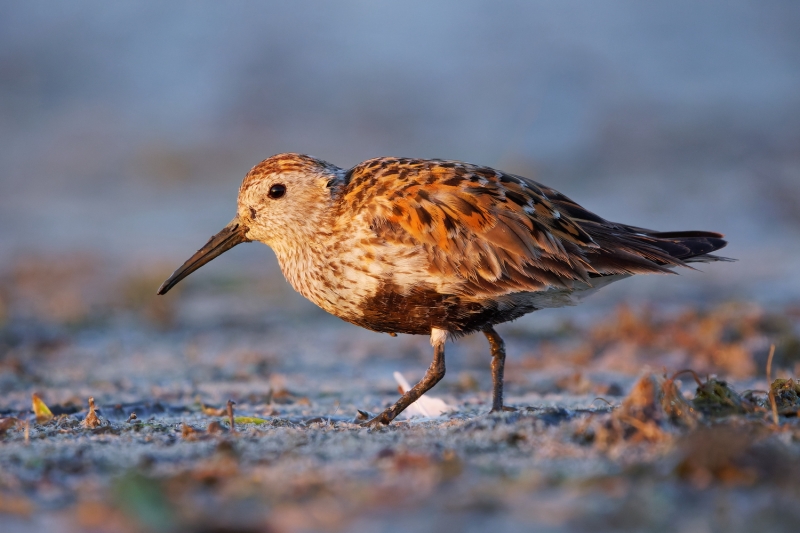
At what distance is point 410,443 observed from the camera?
3.92 m

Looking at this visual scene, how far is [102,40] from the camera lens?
24938mm

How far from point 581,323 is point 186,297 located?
4.62 metres

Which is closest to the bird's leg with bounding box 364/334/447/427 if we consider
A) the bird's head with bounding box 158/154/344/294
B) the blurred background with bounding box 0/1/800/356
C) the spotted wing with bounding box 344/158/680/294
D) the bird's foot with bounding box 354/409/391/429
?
the bird's foot with bounding box 354/409/391/429

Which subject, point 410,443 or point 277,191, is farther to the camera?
point 277,191

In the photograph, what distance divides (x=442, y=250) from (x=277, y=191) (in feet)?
3.94

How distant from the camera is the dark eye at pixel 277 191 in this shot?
18.9ft

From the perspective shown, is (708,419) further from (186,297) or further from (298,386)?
(186,297)

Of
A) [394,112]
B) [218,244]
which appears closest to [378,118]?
[394,112]

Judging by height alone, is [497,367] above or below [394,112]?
below

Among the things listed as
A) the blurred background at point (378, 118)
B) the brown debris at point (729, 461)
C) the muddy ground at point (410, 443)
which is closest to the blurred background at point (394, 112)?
the blurred background at point (378, 118)

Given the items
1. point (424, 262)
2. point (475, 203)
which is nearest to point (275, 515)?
point (424, 262)

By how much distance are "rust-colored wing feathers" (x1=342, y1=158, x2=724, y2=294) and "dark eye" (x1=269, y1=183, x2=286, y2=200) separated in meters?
0.44

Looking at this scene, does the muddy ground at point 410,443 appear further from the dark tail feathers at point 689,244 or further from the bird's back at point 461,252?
the dark tail feathers at point 689,244

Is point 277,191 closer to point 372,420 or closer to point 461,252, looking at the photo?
point 461,252
